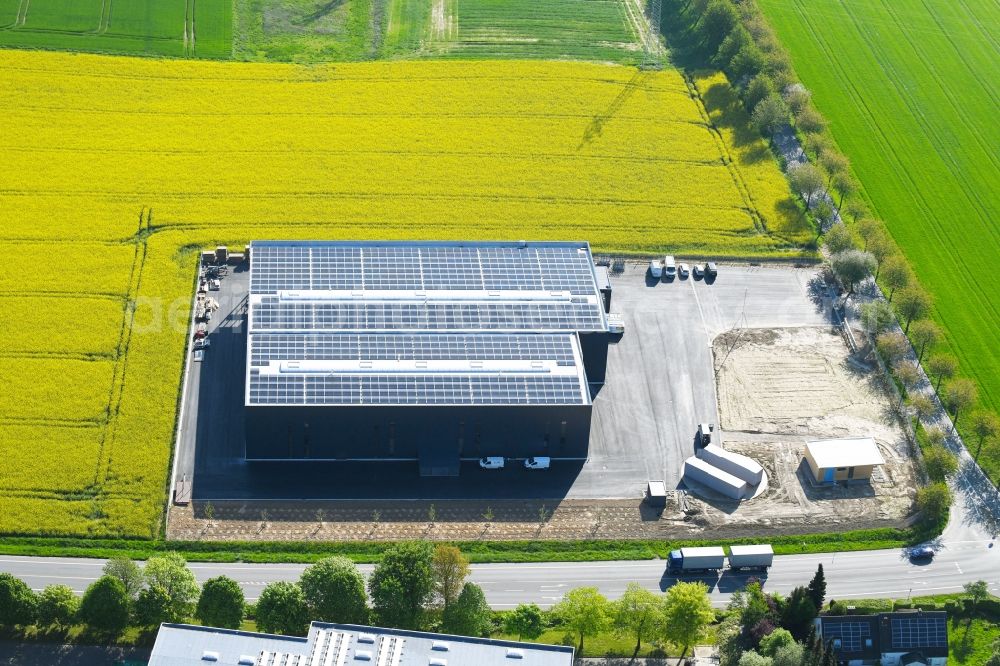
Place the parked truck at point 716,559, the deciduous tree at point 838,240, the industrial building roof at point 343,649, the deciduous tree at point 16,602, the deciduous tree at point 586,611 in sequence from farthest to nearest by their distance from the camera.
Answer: the deciduous tree at point 838,240 < the parked truck at point 716,559 < the deciduous tree at point 586,611 < the deciduous tree at point 16,602 < the industrial building roof at point 343,649

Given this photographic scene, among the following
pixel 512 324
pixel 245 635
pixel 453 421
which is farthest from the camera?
pixel 512 324

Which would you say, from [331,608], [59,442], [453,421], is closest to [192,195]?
[59,442]

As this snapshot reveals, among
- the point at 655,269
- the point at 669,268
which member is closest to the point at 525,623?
the point at 655,269

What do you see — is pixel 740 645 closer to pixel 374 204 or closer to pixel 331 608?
pixel 331 608

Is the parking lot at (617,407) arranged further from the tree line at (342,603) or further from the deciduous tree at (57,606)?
the deciduous tree at (57,606)

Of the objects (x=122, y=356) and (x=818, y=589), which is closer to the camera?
(x=818, y=589)

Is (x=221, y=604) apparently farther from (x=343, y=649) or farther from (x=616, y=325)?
(x=616, y=325)

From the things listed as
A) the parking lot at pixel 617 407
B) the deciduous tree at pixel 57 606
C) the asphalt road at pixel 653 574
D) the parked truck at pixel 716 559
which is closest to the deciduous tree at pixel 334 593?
the asphalt road at pixel 653 574
